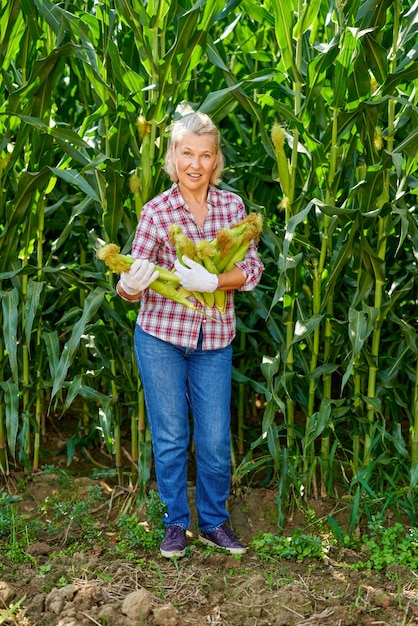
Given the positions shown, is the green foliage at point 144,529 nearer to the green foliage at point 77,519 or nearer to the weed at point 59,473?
the green foliage at point 77,519

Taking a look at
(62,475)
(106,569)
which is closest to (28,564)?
(106,569)

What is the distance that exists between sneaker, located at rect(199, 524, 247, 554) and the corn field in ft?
1.10

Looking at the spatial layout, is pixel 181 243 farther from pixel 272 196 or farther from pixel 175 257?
pixel 272 196

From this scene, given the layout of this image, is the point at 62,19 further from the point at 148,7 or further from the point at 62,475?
the point at 62,475

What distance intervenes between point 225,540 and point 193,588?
0.39 metres

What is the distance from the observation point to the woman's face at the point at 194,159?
11.1 feet

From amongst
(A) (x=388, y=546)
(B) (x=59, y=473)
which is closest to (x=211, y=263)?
(A) (x=388, y=546)

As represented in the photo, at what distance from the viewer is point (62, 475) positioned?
4.45m

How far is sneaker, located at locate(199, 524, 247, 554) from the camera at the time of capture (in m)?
3.77

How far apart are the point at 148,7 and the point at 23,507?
2.64m

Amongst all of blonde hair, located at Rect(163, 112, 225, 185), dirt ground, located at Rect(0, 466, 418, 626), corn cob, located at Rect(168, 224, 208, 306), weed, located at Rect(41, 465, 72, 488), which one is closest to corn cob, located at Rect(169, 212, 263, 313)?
corn cob, located at Rect(168, 224, 208, 306)

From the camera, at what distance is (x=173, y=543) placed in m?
3.72

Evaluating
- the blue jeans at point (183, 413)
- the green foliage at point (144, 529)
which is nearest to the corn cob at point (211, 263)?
the blue jeans at point (183, 413)

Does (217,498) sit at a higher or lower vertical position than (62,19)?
lower
